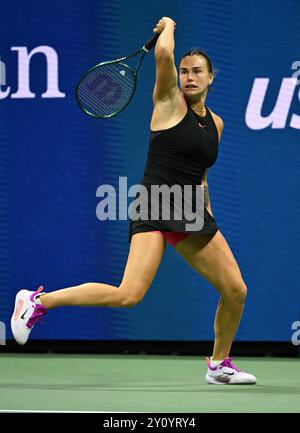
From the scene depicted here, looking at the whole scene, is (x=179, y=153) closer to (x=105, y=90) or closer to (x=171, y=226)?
(x=171, y=226)

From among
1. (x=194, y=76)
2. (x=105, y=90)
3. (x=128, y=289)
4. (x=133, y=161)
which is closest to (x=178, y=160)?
(x=194, y=76)

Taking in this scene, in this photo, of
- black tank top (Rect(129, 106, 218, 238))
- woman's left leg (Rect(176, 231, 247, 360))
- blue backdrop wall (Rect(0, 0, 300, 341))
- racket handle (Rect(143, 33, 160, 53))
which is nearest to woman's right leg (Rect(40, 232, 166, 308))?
black tank top (Rect(129, 106, 218, 238))

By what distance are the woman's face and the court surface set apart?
5.11 ft

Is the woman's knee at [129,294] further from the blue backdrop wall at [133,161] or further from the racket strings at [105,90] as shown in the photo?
the blue backdrop wall at [133,161]

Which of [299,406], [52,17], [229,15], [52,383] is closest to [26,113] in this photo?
[52,17]

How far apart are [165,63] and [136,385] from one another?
1775mm

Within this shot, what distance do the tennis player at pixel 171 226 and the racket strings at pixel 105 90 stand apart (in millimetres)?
288

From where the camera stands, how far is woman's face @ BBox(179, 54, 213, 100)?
19.5 feet

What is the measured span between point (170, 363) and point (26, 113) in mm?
1968

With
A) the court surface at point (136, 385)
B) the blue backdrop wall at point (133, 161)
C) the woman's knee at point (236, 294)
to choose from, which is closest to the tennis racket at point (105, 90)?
the woman's knee at point (236, 294)

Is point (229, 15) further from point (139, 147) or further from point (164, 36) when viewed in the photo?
point (164, 36)

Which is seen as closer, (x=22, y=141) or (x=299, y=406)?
(x=299, y=406)

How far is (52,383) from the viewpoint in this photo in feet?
20.4

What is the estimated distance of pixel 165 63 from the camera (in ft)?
18.3
